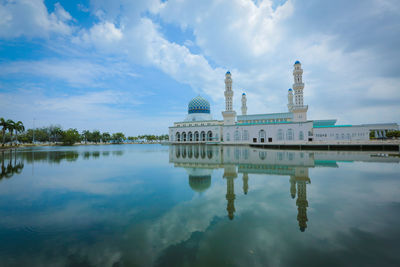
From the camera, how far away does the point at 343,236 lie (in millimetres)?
3818

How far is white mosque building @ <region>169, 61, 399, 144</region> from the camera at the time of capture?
4086 cm

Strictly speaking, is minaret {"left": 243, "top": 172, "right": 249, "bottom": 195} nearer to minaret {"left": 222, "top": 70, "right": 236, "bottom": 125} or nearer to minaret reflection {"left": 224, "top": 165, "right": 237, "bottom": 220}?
minaret reflection {"left": 224, "top": 165, "right": 237, "bottom": 220}

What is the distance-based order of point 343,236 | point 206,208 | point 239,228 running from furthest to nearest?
point 206,208 → point 239,228 → point 343,236

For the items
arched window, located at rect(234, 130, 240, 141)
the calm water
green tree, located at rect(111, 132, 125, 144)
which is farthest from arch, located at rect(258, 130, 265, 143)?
green tree, located at rect(111, 132, 125, 144)

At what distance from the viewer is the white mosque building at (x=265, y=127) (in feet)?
134

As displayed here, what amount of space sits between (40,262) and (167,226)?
2198mm

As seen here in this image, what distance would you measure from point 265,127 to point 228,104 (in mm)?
11986

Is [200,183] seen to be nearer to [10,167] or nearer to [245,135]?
[10,167]

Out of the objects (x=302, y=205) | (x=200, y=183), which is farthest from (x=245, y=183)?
(x=302, y=205)

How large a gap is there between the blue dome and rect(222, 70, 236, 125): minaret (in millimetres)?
13480

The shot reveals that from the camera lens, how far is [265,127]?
4819 centimetres

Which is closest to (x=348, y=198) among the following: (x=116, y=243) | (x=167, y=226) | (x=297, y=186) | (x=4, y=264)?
(x=297, y=186)

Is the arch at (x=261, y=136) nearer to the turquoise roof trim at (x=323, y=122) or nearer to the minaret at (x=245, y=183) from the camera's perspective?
the turquoise roof trim at (x=323, y=122)

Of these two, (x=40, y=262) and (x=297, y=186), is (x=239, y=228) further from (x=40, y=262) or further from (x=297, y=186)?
(x=297, y=186)
